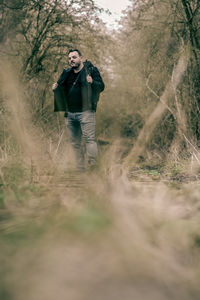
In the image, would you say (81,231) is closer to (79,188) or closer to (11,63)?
(79,188)

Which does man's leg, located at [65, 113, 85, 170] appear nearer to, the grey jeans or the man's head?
the grey jeans

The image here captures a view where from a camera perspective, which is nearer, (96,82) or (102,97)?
(96,82)

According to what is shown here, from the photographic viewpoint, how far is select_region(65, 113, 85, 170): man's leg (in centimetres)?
518

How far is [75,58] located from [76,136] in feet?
3.73

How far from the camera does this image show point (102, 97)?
9.45m

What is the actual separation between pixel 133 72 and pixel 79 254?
804 cm

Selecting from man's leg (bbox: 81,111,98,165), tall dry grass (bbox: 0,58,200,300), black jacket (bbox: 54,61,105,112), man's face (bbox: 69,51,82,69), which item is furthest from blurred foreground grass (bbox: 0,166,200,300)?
man's face (bbox: 69,51,82,69)

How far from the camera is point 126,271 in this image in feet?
5.44

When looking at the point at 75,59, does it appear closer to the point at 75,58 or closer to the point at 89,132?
the point at 75,58

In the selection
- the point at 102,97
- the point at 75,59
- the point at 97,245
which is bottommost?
the point at 97,245

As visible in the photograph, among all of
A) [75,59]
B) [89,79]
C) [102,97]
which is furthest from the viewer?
[102,97]

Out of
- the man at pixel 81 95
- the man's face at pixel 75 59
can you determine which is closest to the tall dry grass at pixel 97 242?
the man at pixel 81 95

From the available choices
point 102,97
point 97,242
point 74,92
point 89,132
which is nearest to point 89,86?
point 74,92

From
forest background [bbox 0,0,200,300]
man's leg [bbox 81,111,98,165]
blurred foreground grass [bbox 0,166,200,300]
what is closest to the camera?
blurred foreground grass [bbox 0,166,200,300]
